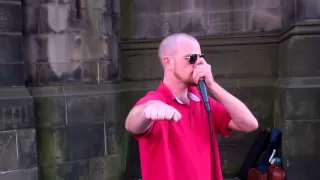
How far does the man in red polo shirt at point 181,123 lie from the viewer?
199 cm

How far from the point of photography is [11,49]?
471cm

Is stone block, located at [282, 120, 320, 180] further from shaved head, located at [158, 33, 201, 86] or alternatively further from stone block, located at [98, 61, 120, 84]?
shaved head, located at [158, 33, 201, 86]

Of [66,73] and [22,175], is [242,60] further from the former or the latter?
[22,175]

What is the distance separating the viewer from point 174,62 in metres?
2.11

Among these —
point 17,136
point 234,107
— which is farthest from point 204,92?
point 17,136

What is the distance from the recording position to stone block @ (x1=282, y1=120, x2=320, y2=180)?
15.5ft

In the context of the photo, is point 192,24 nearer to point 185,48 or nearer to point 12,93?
point 12,93

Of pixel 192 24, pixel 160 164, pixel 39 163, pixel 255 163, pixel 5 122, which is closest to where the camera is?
pixel 160 164

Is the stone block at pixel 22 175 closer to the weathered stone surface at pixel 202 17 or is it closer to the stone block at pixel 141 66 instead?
the stone block at pixel 141 66

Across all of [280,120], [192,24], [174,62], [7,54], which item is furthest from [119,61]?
[174,62]

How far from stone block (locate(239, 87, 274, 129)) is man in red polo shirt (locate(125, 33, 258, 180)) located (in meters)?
3.54

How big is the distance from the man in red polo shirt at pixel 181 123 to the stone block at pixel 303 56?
2.89 metres

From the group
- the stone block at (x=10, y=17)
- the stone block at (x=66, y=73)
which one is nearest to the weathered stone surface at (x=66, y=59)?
→ the stone block at (x=66, y=73)

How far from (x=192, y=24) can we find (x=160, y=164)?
405cm
